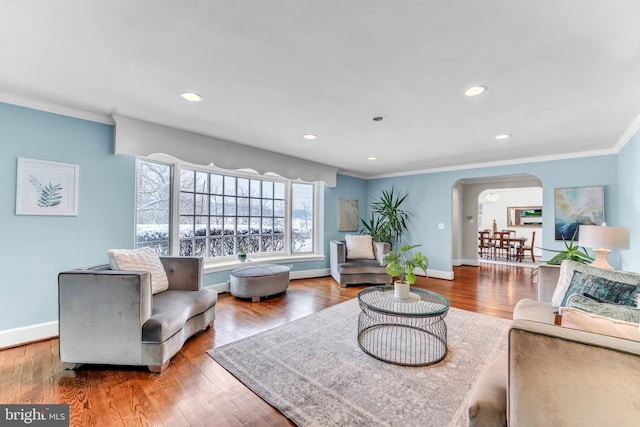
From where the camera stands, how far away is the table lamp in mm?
2508

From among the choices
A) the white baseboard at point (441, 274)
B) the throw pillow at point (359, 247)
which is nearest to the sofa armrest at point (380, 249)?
the throw pillow at point (359, 247)

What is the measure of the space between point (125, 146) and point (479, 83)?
3435mm

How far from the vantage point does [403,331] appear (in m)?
2.75

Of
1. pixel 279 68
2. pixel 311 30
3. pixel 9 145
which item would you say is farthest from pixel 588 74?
pixel 9 145

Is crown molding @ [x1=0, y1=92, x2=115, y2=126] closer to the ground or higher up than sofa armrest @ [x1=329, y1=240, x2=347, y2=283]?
higher up

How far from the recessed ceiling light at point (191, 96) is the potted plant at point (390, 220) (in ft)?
14.1

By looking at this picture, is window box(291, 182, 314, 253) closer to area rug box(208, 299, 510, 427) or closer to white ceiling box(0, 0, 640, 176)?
white ceiling box(0, 0, 640, 176)

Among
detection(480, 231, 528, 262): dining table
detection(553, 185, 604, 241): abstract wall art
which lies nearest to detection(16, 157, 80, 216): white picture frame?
detection(553, 185, 604, 241): abstract wall art

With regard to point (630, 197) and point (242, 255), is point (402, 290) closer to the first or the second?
point (242, 255)

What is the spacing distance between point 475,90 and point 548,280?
1927 mm

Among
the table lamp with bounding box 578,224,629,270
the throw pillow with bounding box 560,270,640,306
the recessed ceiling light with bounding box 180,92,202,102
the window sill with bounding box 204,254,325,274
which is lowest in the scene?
the window sill with bounding box 204,254,325,274

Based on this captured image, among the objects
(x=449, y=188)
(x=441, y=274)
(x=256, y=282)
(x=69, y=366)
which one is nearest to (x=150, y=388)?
(x=69, y=366)

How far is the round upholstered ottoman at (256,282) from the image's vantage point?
12.1ft

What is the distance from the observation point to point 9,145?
2.41 meters
